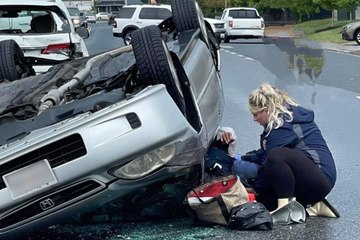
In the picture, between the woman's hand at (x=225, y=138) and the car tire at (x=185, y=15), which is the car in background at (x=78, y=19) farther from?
the woman's hand at (x=225, y=138)

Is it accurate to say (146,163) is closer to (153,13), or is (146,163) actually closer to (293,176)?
(293,176)

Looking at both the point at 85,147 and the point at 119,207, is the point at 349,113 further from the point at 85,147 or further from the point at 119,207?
the point at 85,147

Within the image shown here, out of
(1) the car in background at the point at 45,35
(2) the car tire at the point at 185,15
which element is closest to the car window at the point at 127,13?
(1) the car in background at the point at 45,35

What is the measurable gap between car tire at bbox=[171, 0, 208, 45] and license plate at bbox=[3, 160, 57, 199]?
307cm

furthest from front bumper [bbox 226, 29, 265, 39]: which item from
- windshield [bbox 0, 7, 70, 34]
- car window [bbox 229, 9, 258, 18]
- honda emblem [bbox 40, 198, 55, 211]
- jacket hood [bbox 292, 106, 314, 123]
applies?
honda emblem [bbox 40, 198, 55, 211]

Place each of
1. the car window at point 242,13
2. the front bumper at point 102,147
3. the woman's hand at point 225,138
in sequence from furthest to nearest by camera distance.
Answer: the car window at point 242,13 < the woman's hand at point 225,138 < the front bumper at point 102,147

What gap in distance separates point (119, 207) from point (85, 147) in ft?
5.36

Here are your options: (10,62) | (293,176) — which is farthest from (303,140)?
(10,62)

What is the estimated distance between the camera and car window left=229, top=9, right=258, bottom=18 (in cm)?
4024

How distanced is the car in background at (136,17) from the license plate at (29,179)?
3182 cm

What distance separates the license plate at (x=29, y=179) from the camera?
4.62 meters

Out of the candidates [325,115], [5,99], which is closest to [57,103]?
[5,99]

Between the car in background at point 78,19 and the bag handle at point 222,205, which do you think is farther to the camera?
the car in background at point 78,19

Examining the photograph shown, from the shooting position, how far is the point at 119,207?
6.15 meters
